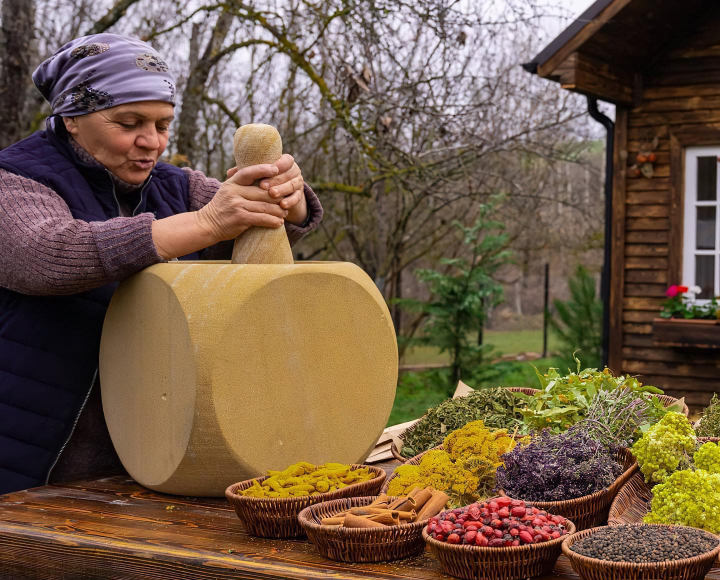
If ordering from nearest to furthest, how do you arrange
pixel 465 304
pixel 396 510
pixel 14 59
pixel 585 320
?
pixel 396 510 < pixel 14 59 < pixel 465 304 < pixel 585 320

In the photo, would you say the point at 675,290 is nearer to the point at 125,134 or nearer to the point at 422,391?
the point at 422,391

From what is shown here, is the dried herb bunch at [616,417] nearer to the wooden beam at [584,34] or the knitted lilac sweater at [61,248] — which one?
the knitted lilac sweater at [61,248]

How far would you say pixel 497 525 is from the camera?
1277 millimetres

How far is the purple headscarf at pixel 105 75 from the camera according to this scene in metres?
1.82

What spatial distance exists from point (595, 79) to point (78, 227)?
545cm

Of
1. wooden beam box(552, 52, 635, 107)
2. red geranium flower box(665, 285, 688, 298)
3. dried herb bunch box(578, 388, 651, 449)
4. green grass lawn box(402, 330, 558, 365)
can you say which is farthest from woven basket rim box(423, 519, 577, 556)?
green grass lawn box(402, 330, 558, 365)

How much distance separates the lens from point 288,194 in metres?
1.89

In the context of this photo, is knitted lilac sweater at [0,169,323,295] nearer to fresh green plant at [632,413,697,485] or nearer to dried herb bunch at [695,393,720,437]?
fresh green plant at [632,413,697,485]

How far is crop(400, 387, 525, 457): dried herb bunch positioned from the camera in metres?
1.99

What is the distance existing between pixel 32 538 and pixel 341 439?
622 mm

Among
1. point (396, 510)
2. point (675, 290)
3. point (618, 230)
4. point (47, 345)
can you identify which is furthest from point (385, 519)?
point (618, 230)

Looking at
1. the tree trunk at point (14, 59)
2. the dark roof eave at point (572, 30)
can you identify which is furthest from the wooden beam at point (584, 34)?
the tree trunk at point (14, 59)

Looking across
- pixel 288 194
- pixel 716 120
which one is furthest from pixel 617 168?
pixel 288 194

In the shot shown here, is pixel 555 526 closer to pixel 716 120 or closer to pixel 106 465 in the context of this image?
pixel 106 465
